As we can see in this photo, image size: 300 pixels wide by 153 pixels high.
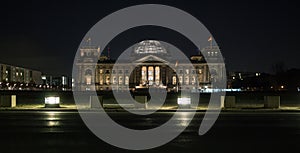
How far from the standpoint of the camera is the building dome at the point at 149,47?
16288cm

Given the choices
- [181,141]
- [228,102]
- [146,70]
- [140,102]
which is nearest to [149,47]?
[146,70]

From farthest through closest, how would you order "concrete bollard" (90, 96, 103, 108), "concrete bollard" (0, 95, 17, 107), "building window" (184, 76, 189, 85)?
"building window" (184, 76, 189, 85)
"concrete bollard" (0, 95, 17, 107)
"concrete bollard" (90, 96, 103, 108)

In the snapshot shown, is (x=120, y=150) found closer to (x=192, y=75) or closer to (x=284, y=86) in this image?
(x=284, y=86)

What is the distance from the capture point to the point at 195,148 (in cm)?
1386

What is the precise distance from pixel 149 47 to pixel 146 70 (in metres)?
9.66

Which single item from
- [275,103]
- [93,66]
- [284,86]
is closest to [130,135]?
[275,103]

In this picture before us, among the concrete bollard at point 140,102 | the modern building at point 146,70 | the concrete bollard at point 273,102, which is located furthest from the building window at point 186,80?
the concrete bollard at point 273,102

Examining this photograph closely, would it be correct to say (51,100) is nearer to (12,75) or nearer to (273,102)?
(273,102)

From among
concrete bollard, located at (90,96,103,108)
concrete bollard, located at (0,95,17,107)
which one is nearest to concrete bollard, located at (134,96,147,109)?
concrete bollard, located at (90,96,103,108)

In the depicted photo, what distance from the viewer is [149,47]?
537 feet

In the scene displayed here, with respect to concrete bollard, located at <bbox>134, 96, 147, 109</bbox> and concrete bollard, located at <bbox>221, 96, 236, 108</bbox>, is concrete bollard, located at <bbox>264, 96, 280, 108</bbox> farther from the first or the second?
concrete bollard, located at <bbox>134, 96, 147, 109</bbox>

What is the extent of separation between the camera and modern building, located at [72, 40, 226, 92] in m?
158

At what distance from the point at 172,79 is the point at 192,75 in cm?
790

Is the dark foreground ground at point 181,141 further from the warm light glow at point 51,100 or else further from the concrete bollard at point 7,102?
the concrete bollard at point 7,102
